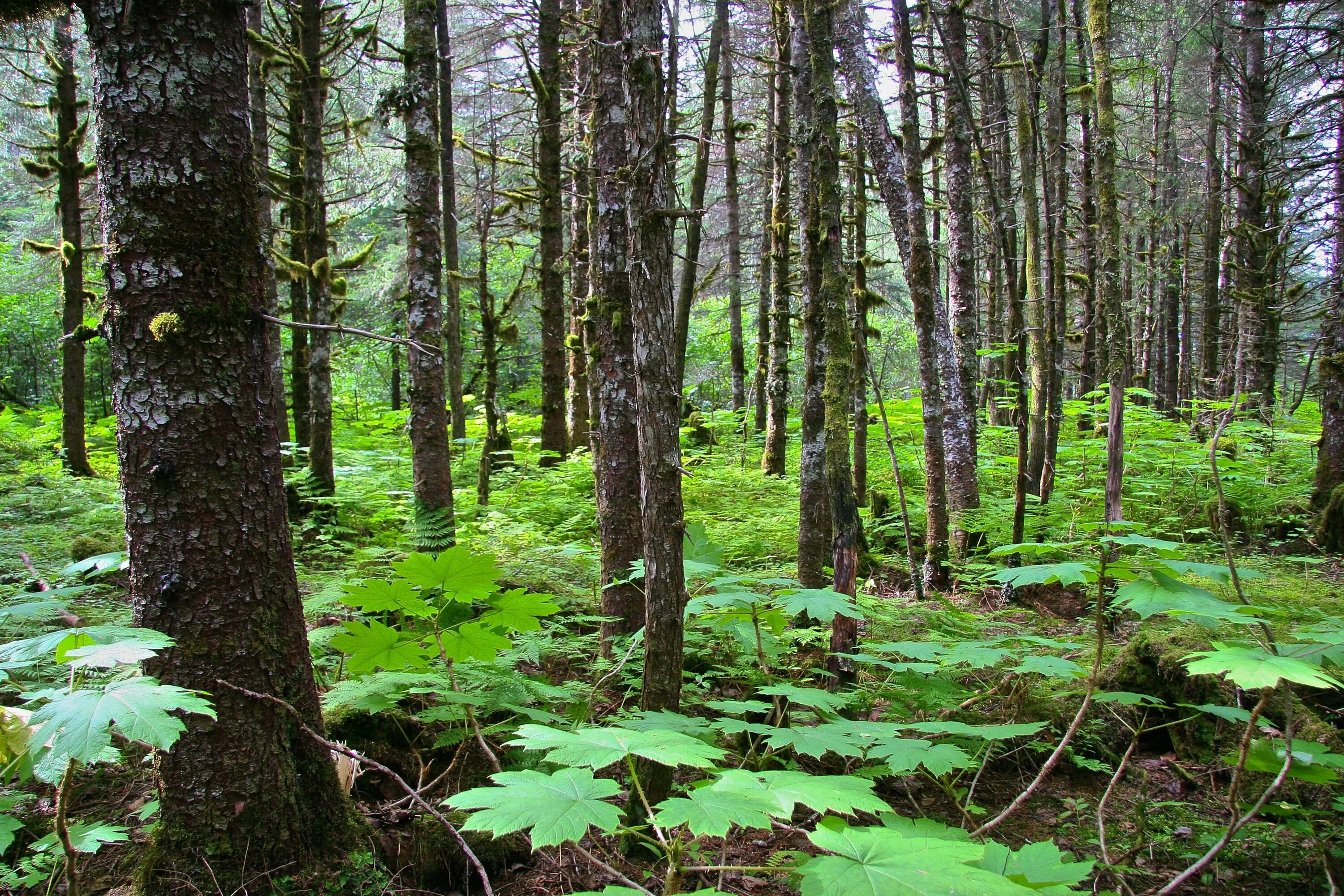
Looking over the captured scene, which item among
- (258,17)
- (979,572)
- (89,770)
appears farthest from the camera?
(258,17)

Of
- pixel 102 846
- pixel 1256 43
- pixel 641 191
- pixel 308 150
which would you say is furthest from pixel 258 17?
pixel 1256 43

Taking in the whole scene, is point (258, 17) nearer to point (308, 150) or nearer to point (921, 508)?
point (308, 150)

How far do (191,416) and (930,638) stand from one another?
158 inches

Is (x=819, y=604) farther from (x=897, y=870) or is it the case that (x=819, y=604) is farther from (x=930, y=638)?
(x=930, y=638)

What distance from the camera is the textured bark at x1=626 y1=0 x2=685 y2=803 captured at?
2.86m

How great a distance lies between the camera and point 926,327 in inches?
268

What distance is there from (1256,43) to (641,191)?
54.9ft

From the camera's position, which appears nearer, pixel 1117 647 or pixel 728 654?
pixel 1117 647

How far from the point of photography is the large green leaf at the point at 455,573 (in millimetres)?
2660

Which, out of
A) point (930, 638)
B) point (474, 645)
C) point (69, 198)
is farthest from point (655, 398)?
point (69, 198)

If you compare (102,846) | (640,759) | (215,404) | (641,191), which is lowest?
(102,846)

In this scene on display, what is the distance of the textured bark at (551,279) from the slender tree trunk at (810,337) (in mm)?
5873

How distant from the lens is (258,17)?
37.7 ft

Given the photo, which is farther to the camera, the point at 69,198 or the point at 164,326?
the point at 69,198
